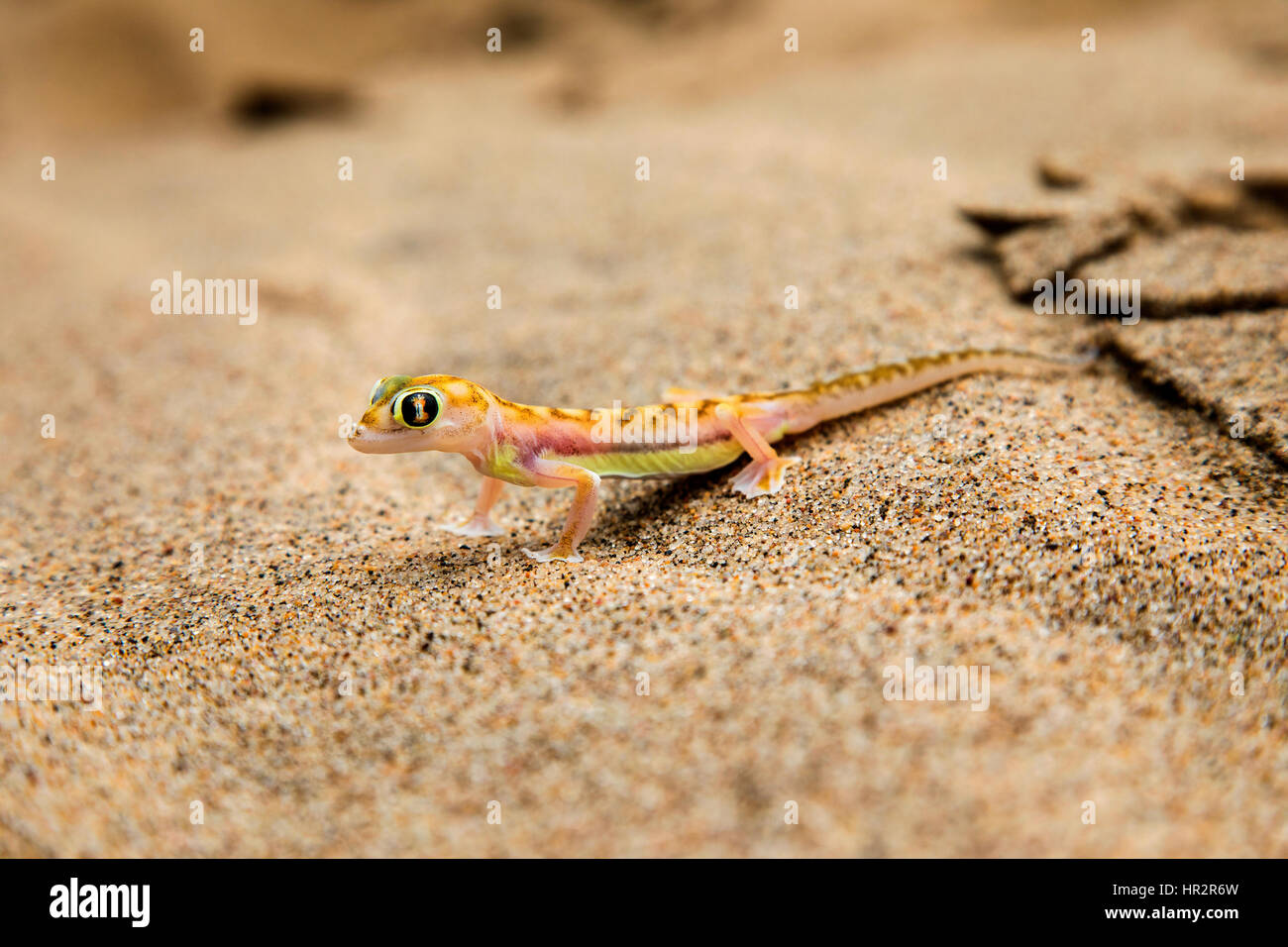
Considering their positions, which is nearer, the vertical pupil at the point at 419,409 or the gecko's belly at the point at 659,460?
the vertical pupil at the point at 419,409

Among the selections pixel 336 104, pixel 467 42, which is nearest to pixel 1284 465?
pixel 336 104

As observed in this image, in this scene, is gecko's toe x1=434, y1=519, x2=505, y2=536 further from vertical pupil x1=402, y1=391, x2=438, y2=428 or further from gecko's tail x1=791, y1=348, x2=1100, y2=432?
gecko's tail x1=791, y1=348, x2=1100, y2=432

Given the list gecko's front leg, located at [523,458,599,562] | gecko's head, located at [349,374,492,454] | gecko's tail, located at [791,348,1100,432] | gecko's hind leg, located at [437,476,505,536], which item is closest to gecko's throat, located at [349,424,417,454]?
gecko's head, located at [349,374,492,454]

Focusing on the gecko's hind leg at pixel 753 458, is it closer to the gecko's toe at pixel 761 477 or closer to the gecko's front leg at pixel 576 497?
the gecko's toe at pixel 761 477

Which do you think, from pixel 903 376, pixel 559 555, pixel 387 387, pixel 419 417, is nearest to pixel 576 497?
pixel 559 555

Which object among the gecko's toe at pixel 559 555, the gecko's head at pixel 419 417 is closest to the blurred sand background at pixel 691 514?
the gecko's toe at pixel 559 555

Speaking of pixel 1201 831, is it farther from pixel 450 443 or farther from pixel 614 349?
pixel 614 349
